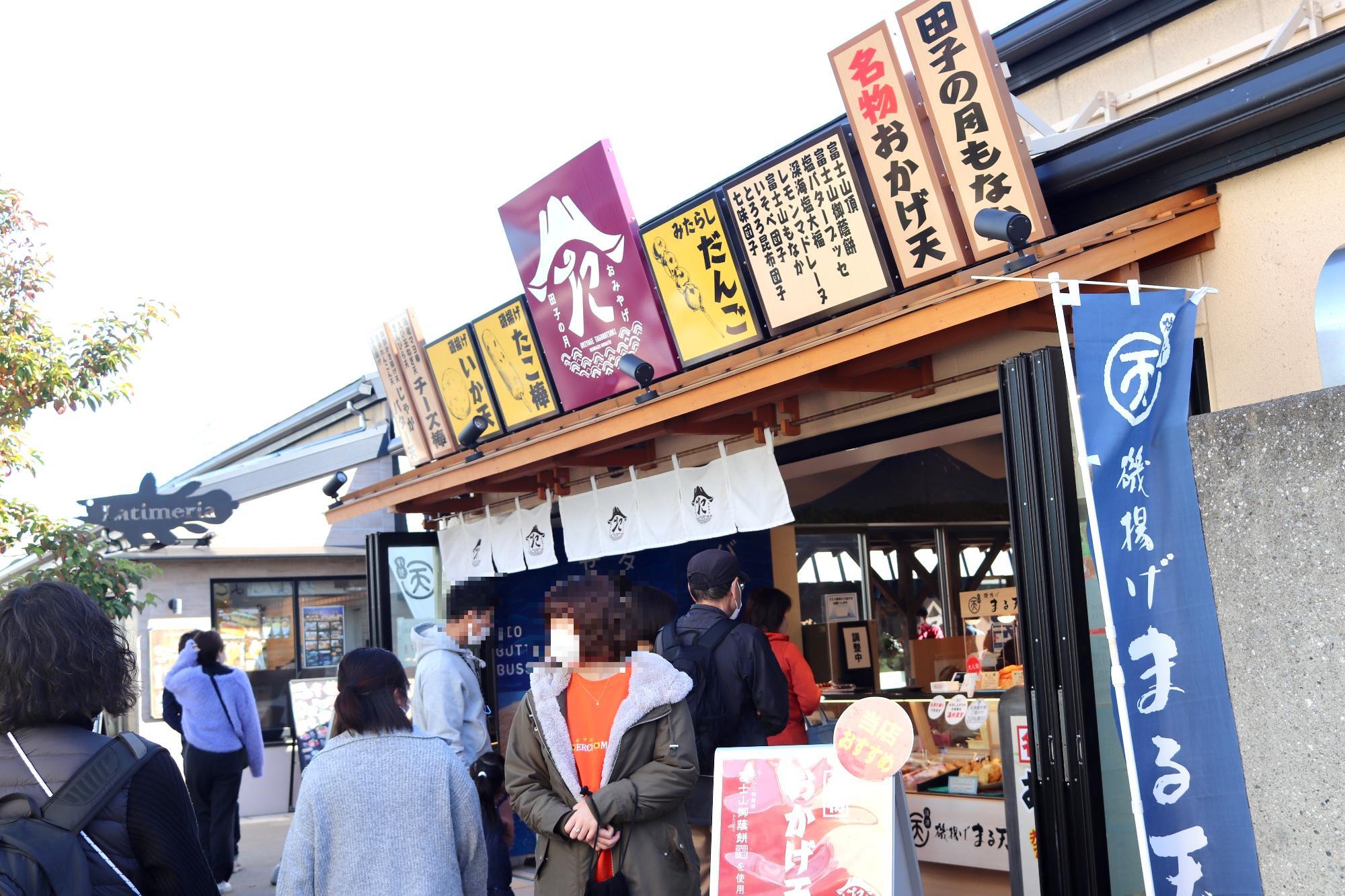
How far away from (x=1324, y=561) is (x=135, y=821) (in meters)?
2.80

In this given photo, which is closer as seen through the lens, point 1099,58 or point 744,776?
point 744,776

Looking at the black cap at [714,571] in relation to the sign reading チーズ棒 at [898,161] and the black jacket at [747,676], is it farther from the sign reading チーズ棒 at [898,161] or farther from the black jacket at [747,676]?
the sign reading チーズ棒 at [898,161]

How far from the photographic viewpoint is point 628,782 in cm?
399

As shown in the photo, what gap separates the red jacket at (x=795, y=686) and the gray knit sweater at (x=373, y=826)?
3.04 metres

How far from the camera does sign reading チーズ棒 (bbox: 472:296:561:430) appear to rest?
9609 millimetres

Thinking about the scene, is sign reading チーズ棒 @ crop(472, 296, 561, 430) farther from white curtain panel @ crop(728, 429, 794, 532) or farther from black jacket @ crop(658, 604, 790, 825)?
black jacket @ crop(658, 604, 790, 825)

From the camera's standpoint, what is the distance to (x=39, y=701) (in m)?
2.72

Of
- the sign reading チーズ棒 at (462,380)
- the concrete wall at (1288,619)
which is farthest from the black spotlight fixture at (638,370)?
the concrete wall at (1288,619)

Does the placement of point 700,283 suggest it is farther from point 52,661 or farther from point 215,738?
point 215,738

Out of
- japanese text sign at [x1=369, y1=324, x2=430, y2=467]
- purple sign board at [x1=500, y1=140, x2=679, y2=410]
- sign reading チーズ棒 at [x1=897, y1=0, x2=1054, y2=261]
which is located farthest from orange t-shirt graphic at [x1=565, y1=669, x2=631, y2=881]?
japanese text sign at [x1=369, y1=324, x2=430, y2=467]

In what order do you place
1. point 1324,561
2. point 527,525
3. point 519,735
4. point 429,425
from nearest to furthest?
point 1324,561 < point 519,735 < point 527,525 < point 429,425

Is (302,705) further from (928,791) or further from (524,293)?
(928,791)

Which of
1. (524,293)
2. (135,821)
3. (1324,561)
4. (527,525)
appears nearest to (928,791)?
(527,525)

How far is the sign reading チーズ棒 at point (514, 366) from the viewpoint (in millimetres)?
9609
